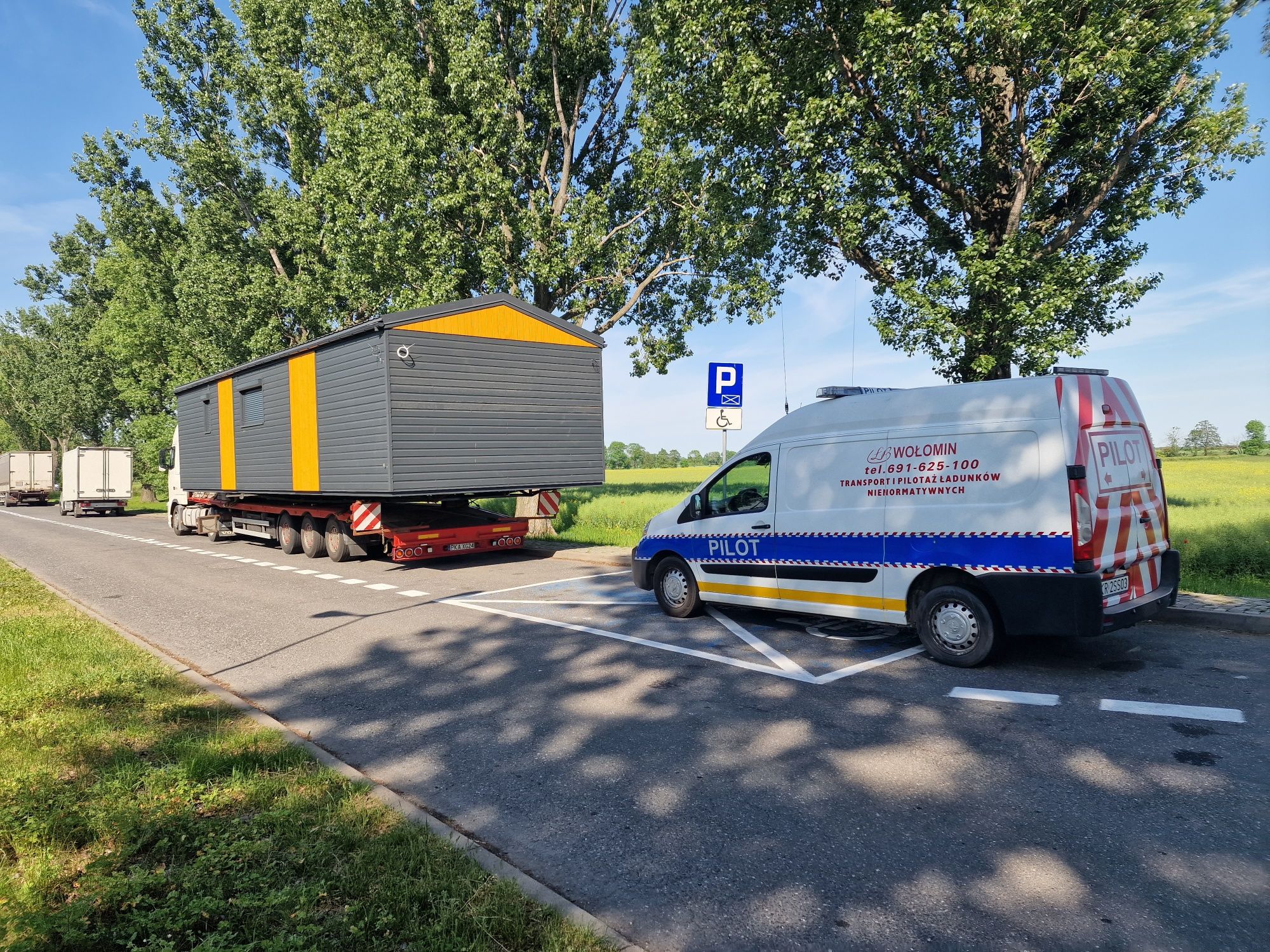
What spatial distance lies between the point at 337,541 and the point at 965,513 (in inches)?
444

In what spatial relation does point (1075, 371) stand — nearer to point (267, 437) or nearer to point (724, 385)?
point (724, 385)

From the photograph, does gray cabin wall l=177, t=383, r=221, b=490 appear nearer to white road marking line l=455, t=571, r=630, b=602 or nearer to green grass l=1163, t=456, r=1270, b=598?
white road marking line l=455, t=571, r=630, b=602

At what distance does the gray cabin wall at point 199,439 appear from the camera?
1748 cm

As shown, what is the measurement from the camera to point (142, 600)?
34.2 ft

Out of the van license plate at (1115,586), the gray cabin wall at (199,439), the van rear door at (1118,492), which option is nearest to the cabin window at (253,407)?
the gray cabin wall at (199,439)

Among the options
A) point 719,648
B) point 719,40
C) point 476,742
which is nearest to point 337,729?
point 476,742

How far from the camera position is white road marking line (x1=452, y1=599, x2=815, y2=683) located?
19.9ft

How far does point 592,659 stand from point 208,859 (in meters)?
3.78

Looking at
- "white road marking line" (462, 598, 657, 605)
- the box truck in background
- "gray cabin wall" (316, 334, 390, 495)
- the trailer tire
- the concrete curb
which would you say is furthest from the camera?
the trailer tire

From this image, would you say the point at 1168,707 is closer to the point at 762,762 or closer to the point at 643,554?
the point at 762,762

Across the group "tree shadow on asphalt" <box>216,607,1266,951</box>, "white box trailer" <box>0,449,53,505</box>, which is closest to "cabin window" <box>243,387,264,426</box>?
"tree shadow on asphalt" <box>216,607,1266,951</box>

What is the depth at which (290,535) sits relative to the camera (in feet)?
50.4

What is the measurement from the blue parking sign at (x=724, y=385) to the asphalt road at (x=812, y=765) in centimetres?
461

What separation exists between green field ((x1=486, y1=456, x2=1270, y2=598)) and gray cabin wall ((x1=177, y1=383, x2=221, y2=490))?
24.4 feet
